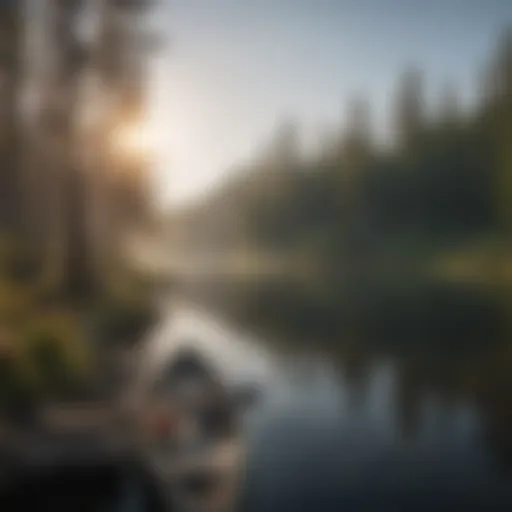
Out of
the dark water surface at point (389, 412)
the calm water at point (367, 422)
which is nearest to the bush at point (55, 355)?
the calm water at point (367, 422)

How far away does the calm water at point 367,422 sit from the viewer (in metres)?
1.60

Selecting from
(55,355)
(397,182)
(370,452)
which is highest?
(397,182)

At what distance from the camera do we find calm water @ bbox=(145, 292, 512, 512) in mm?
1597

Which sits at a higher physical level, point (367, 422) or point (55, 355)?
point (55, 355)

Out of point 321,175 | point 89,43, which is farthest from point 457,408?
point 89,43

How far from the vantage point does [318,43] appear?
5.56 feet

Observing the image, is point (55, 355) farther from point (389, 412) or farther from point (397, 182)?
point (397, 182)

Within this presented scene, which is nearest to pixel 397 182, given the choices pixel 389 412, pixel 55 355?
pixel 389 412

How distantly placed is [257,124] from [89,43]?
0.40m

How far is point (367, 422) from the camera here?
5.37 ft

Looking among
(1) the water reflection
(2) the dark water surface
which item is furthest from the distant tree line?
(1) the water reflection

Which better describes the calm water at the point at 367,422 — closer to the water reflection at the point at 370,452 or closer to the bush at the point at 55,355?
the water reflection at the point at 370,452

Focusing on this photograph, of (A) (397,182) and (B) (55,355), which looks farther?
(A) (397,182)

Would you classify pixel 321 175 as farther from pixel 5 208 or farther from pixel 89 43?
pixel 5 208
